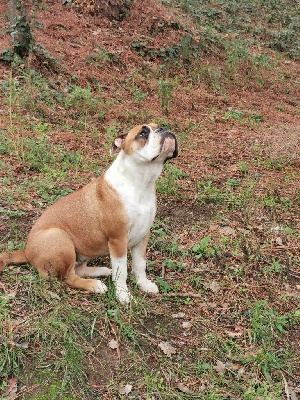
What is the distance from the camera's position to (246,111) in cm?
1048

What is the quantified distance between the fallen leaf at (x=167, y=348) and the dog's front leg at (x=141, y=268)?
739mm

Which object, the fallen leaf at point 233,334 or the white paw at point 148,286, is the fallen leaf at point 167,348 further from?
the white paw at point 148,286

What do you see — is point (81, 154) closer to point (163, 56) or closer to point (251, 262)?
point (251, 262)

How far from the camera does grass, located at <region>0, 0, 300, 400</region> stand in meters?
3.31

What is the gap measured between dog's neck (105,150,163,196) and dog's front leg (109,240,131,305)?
491 mm

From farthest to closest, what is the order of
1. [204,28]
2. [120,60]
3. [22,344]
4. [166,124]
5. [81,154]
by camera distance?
1. [204,28]
2. [120,60]
3. [166,124]
4. [81,154]
5. [22,344]

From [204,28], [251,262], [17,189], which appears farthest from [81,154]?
[204,28]

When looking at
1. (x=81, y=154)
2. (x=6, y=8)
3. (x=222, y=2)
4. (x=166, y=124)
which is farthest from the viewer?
(x=222, y=2)

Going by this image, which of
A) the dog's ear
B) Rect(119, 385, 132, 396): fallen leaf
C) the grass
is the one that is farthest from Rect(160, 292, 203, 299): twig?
the dog's ear

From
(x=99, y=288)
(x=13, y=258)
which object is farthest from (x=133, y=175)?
(x=13, y=258)

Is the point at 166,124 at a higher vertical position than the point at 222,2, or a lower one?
lower

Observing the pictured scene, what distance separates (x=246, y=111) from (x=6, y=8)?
7108 mm

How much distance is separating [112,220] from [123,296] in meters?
0.72

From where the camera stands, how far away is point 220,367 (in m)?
3.47
